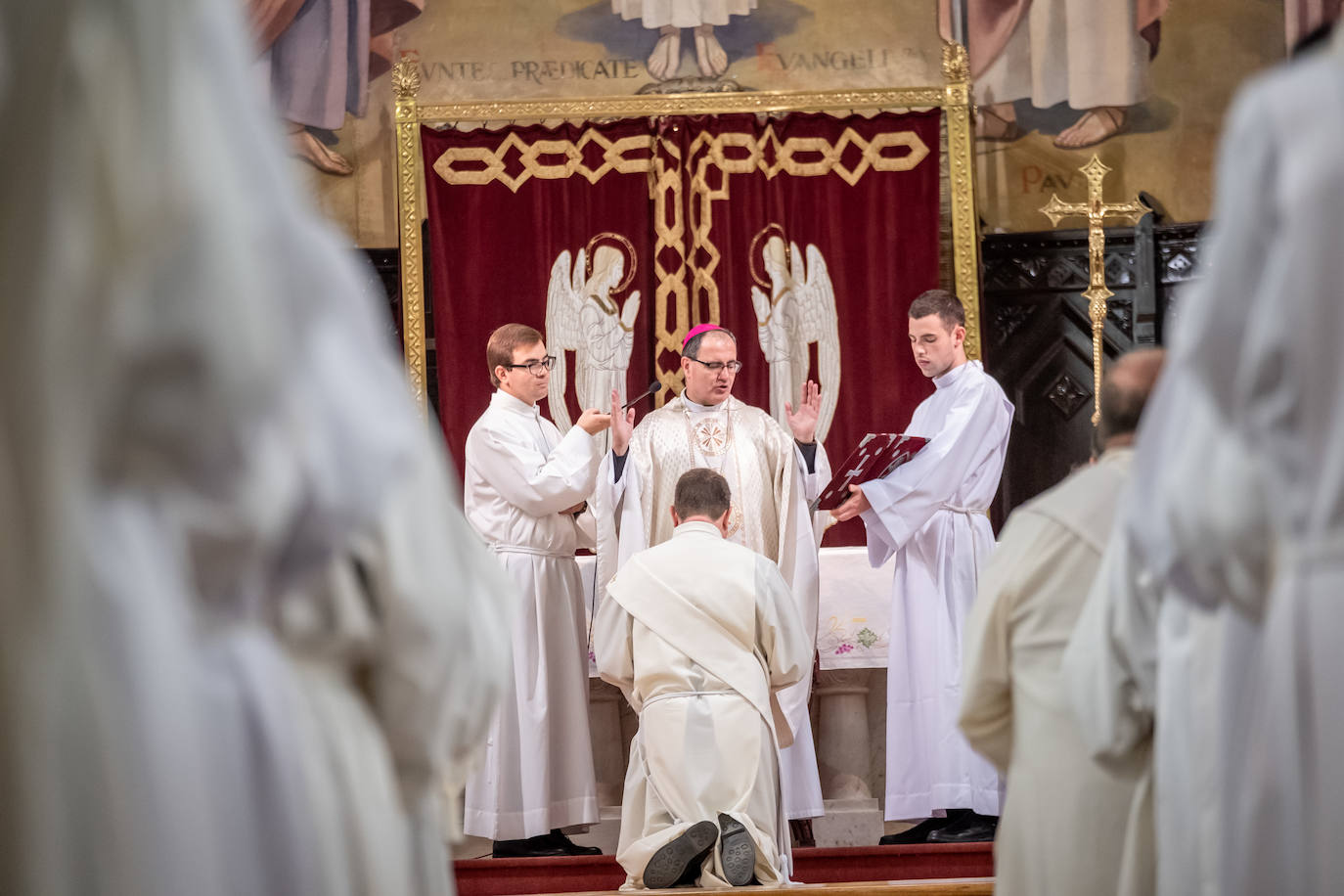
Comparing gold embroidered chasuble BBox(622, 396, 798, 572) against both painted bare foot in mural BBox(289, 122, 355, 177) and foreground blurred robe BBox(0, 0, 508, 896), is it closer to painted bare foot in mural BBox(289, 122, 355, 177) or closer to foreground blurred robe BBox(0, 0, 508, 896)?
painted bare foot in mural BBox(289, 122, 355, 177)

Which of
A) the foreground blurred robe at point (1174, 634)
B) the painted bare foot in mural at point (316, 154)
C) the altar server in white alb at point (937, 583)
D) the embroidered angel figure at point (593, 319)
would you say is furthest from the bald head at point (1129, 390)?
the painted bare foot in mural at point (316, 154)

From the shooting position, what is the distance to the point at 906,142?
356 inches

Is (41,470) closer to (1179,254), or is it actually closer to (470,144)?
(470,144)

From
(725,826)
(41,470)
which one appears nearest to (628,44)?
(725,826)

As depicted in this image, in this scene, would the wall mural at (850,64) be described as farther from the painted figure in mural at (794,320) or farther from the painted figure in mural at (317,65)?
the painted figure in mural at (794,320)

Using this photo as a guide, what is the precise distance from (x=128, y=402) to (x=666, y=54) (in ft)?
27.5

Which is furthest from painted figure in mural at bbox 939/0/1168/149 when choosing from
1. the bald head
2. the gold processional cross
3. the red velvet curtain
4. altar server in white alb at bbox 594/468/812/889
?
the bald head

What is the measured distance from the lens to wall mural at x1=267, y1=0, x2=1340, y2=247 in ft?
30.6

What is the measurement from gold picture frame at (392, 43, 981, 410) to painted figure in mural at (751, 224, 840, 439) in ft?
2.48

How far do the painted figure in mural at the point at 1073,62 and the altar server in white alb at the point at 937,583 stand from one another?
9.87 ft

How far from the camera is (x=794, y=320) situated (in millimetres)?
9109

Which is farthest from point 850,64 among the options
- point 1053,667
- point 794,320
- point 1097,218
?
point 1053,667

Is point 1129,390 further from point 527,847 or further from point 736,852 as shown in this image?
point 527,847

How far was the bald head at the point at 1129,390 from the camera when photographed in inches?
125
